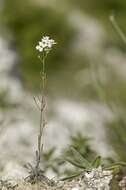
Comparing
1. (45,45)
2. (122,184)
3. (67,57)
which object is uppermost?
(67,57)

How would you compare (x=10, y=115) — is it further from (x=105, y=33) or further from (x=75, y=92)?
(x=105, y=33)

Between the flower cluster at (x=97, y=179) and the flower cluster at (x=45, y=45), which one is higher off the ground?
the flower cluster at (x=45, y=45)

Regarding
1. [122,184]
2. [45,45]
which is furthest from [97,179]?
[45,45]

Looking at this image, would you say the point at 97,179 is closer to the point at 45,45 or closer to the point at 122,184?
the point at 122,184

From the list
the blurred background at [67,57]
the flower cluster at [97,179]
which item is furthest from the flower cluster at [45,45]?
the blurred background at [67,57]

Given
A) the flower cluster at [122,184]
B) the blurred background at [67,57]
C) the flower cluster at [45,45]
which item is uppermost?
the blurred background at [67,57]

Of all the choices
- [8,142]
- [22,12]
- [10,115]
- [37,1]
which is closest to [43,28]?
[22,12]

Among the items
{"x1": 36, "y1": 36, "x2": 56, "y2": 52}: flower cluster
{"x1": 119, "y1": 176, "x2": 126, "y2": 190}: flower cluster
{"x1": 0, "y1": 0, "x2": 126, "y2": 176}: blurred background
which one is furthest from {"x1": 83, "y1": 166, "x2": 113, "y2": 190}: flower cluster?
{"x1": 0, "y1": 0, "x2": 126, "y2": 176}: blurred background

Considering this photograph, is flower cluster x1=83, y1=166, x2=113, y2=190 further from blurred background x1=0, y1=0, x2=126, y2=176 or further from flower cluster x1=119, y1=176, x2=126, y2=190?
blurred background x1=0, y1=0, x2=126, y2=176

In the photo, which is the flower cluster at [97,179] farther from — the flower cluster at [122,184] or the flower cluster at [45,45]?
the flower cluster at [45,45]
